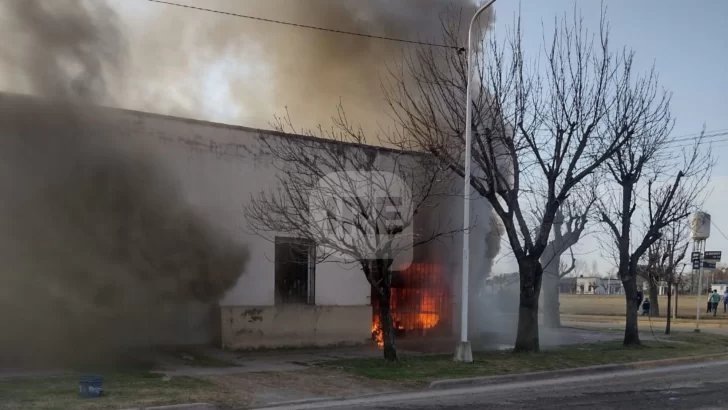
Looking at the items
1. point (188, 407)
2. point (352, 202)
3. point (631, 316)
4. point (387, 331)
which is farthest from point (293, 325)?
point (631, 316)

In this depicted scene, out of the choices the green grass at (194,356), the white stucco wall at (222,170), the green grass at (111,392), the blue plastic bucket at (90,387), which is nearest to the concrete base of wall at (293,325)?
the white stucco wall at (222,170)

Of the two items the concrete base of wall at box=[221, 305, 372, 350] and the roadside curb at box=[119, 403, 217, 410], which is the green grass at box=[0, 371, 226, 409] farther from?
the concrete base of wall at box=[221, 305, 372, 350]

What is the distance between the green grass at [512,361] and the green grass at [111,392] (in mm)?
3171

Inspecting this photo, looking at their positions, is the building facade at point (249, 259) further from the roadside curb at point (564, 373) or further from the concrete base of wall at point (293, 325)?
the roadside curb at point (564, 373)

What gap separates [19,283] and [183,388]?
4267 millimetres

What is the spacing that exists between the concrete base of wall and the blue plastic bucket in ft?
18.2

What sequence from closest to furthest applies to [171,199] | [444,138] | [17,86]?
1. [17,86]
2. [171,199]
3. [444,138]

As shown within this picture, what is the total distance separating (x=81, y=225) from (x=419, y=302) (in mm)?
9296

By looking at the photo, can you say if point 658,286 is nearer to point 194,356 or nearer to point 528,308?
point 528,308

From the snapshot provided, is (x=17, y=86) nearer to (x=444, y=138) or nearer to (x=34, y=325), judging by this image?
(x=34, y=325)

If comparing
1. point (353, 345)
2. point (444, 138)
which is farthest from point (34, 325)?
point (444, 138)

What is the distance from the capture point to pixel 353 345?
54.6 ft

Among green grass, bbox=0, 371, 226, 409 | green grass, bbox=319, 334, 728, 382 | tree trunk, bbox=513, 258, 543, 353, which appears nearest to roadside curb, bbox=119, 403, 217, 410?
green grass, bbox=0, 371, 226, 409

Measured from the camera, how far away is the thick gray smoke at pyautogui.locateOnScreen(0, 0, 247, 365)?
1230 cm
